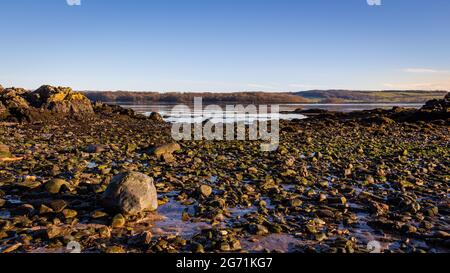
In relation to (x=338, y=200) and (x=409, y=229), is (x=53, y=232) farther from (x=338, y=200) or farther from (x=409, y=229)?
(x=409, y=229)

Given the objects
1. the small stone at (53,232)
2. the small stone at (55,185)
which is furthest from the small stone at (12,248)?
the small stone at (55,185)

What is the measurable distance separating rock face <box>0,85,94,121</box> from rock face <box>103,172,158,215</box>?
2825 centimetres

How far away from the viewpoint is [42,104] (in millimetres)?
39531

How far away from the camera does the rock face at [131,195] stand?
7957 millimetres

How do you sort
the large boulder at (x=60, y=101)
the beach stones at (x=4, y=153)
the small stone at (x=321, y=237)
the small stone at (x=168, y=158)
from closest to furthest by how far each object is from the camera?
Result: the small stone at (x=321, y=237), the beach stones at (x=4, y=153), the small stone at (x=168, y=158), the large boulder at (x=60, y=101)

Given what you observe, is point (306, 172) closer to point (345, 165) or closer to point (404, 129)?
point (345, 165)

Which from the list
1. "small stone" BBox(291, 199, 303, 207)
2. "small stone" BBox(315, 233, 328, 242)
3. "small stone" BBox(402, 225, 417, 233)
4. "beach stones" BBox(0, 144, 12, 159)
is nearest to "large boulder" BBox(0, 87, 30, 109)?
"beach stones" BBox(0, 144, 12, 159)

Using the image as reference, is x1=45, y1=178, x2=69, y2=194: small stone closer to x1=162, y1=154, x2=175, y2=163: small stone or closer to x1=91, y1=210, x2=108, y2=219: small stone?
x1=91, y1=210, x2=108, y2=219: small stone

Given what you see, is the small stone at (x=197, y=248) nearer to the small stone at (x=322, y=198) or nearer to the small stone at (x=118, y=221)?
the small stone at (x=118, y=221)

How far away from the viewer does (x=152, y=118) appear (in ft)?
132

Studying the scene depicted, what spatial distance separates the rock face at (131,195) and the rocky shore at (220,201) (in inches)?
0.9

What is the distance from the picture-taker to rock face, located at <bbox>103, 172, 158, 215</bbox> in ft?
26.1

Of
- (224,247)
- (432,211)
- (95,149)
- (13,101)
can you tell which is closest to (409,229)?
(432,211)

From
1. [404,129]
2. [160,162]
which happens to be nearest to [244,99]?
[404,129]
